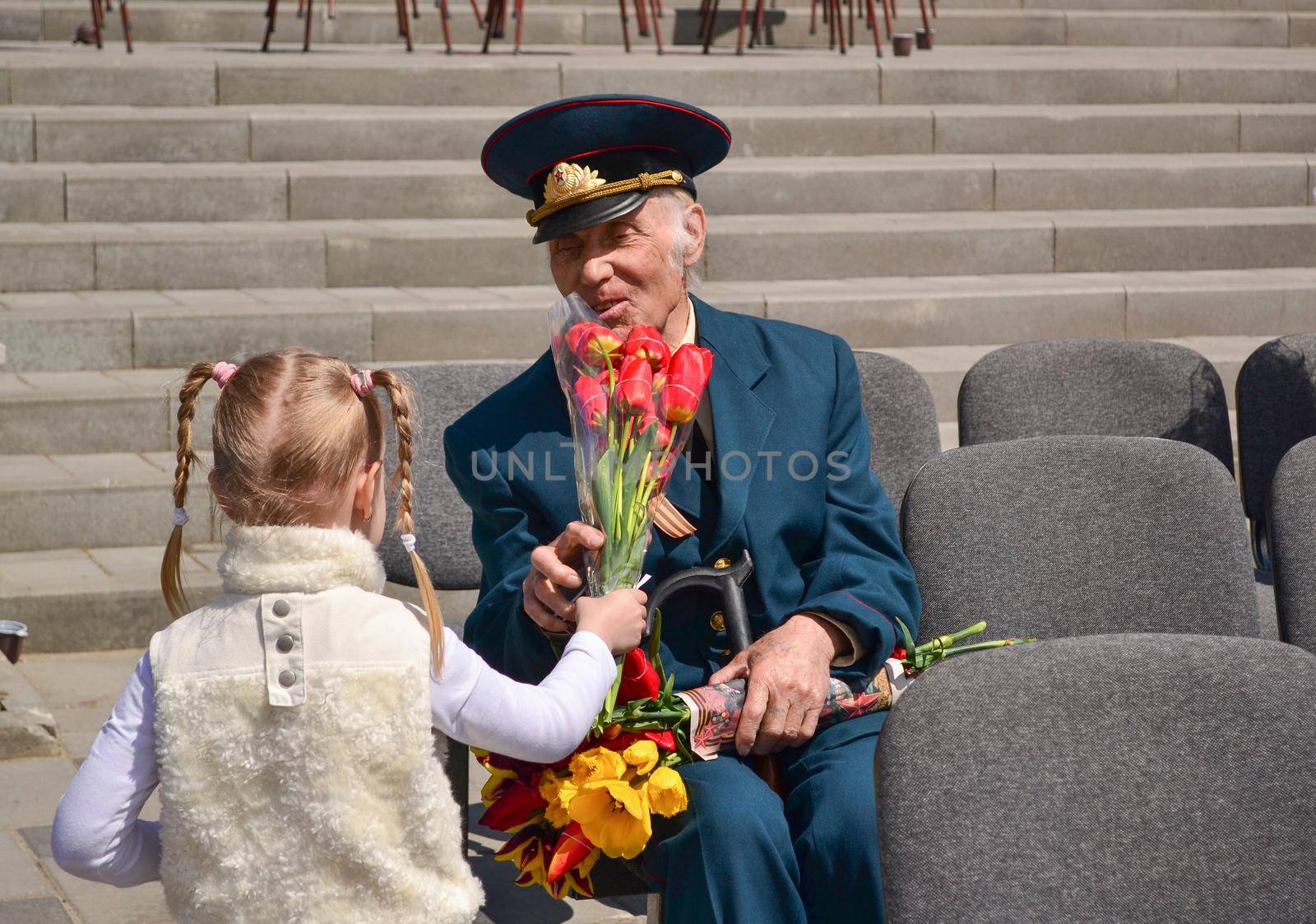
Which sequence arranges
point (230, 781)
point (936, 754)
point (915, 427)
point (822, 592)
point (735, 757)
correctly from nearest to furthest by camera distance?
point (936, 754) < point (230, 781) < point (735, 757) < point (822, 592) < point (915, 427)

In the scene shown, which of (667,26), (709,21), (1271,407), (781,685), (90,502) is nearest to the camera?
(781,685)

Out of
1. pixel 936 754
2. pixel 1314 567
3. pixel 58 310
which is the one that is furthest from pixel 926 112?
pixel 936 754

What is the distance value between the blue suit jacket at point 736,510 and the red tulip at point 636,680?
0.25 metres

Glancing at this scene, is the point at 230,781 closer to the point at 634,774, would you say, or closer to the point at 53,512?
the point at 634,774

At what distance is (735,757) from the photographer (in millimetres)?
2514

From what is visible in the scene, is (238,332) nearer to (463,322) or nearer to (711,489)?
(463,322)

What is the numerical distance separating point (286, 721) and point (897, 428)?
200 cm

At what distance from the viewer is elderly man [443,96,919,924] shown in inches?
97.3

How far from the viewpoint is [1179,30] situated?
9.73m

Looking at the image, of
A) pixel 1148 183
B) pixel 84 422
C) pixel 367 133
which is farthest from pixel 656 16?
pixel 84 422

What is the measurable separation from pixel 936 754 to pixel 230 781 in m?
0.86

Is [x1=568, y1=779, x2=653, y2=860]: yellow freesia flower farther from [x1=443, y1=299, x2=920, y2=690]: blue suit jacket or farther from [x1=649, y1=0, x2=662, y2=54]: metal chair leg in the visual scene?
[x1=649, y1=0, x2=662, y2=54]: metal chair leg

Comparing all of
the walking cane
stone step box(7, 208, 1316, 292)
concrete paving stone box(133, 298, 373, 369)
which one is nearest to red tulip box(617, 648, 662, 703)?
the walking cane

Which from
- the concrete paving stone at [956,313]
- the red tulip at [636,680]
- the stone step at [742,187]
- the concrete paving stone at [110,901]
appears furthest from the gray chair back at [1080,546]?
the stone step at [742,187]
